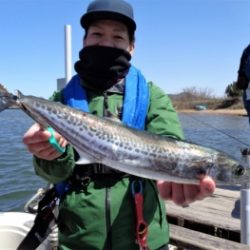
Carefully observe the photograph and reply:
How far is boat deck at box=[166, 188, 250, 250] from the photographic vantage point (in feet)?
16.6

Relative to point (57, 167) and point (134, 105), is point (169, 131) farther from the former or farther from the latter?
point (57, 167)

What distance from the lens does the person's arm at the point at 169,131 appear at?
2.48 metres

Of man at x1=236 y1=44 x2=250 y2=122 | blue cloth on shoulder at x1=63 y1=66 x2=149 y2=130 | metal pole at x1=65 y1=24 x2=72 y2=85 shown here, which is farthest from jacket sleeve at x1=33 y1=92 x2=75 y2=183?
man at x1=236 y1=44 x2=250 y2=122

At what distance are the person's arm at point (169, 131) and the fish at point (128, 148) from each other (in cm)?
9

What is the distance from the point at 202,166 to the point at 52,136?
0.85 meters

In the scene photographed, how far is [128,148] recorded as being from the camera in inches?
94.3

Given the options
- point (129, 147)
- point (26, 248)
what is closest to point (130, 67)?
point (129, 147)

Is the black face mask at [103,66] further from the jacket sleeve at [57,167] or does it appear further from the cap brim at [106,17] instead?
the jacket sleeve at [57,167]

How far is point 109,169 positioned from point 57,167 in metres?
0.34

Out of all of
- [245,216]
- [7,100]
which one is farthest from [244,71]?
[7,100]

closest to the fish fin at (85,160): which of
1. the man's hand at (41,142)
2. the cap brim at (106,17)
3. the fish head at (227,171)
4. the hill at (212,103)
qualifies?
the man's hand at (41,142)

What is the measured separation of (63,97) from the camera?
3070mm

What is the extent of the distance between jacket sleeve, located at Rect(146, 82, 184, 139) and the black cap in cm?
53

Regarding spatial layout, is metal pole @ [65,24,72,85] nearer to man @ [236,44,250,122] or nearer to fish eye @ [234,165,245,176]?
man @ [236,44,250,122]
